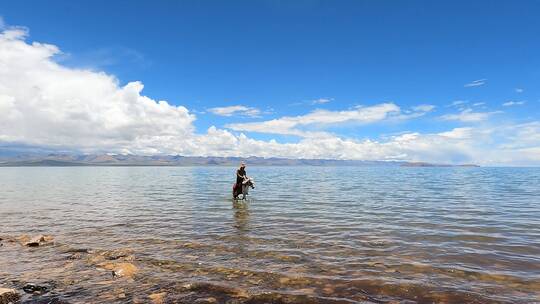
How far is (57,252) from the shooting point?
16047 millimetres

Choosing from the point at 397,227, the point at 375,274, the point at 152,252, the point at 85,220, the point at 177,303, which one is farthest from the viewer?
the point at 85,220

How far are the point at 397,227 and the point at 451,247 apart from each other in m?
5.00

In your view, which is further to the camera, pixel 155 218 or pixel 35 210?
pixel 35 210

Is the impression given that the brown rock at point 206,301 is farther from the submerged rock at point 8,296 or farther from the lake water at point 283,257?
the submerged rock at point 8,296

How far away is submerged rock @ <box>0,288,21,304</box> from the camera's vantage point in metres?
9.69

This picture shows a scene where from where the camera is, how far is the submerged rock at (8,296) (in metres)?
9.69

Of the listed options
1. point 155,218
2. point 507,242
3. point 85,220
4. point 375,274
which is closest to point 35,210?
point 85,220

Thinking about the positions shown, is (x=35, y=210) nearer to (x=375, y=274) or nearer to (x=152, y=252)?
(x=152, y=252)

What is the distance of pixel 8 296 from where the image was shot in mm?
9867

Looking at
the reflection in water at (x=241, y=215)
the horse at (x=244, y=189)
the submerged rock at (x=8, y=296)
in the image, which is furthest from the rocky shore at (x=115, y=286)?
the horse at (x=244, y=189)

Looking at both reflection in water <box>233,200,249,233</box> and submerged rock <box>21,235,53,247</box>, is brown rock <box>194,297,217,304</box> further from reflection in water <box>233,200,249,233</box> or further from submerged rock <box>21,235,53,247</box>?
submerged rock <box>21,235,53,247</box>

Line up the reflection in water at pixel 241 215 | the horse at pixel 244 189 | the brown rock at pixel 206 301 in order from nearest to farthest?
the brown rock at pixel 206 301 < the reflection in water at pixel 241 215 < the horse at pixel 244 189

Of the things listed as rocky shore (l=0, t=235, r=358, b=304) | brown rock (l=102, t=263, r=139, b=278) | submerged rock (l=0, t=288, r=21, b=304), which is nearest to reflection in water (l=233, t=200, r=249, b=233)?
rocky shore (l=0, t=235, r=358, b=304)

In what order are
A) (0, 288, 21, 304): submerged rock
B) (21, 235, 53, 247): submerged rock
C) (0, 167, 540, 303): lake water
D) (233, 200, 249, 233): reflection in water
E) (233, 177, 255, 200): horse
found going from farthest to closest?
(233, 177, 255, 200): horse → (233, 200, 249, 233): reflection in water → (21, 235, 53, 247): submerged rock → (0, 167, 540, 303): lake water → (0, 288, 21, 304): submerged rock
